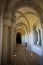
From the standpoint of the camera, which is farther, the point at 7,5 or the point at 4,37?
the point at 7,5

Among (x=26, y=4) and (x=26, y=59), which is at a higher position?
(x=26, y=4)

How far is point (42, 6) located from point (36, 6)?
1.83 ft

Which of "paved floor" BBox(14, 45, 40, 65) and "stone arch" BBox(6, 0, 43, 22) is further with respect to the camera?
"stone arch" BBox(6, 0, 43, 22)

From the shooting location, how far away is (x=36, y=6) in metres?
11.0

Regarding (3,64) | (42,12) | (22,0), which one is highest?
(22,0)

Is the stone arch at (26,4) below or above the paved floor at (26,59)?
above

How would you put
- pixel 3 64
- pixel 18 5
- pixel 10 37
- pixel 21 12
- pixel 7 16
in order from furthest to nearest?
pixel 21 12, pixel 18 5, pixel 10 37, pixel 7 16, pixel 3 64

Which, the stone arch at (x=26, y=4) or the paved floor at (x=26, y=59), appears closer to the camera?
the paved floor at (x=26, y=59)

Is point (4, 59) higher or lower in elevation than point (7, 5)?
lower

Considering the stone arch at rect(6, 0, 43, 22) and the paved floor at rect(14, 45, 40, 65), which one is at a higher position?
the stone arch at rect(6, 0, 43, 22)

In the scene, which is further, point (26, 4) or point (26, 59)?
point (26, 4)

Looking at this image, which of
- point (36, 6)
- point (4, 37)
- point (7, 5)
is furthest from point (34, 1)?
point (4, 37)

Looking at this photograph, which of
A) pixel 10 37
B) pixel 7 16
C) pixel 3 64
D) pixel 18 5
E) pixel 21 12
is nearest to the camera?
pixel 3 64

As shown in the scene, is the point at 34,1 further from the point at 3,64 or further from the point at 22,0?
the point at 3,64
